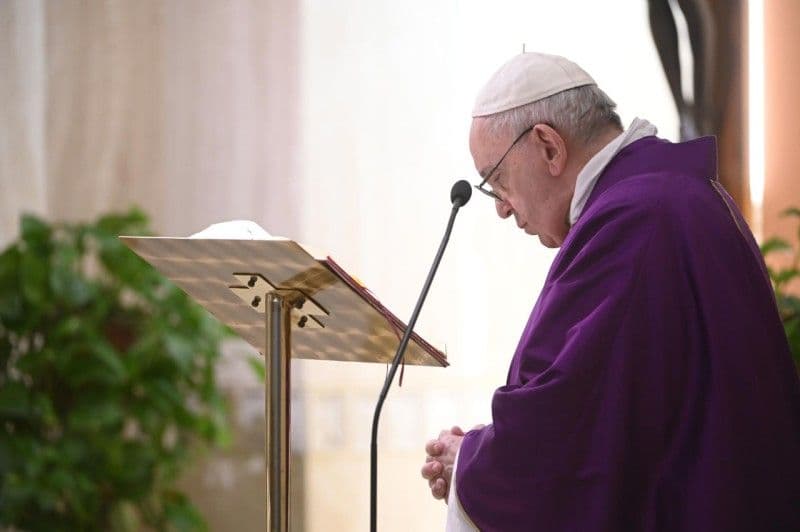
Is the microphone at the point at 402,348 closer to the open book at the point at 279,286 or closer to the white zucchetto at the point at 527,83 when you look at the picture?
the open book at the point at 279,286

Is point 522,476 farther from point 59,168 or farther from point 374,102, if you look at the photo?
point 59,168

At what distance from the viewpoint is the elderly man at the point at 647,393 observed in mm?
2053

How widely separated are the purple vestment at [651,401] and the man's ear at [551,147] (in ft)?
0.84

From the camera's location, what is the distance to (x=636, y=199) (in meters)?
2.17

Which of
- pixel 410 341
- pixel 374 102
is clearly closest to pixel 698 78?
pixel 374 102

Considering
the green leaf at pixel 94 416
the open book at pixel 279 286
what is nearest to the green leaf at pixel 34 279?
the green leaf at pixel 94 416

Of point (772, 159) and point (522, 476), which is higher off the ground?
point (772, 159)

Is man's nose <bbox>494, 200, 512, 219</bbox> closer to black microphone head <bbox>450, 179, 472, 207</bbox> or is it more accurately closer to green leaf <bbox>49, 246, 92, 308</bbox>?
black microphone head <bbox>450, 179, 472, 207</bbox>

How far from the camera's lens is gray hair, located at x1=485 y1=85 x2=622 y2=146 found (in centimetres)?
240

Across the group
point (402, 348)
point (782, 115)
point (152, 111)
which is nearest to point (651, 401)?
point (402, 348)

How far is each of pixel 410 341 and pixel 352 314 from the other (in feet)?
0.42

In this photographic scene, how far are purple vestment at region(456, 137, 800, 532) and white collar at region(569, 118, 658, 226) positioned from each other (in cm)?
19

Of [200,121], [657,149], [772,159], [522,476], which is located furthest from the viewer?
[200,121]

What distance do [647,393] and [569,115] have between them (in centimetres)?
64
